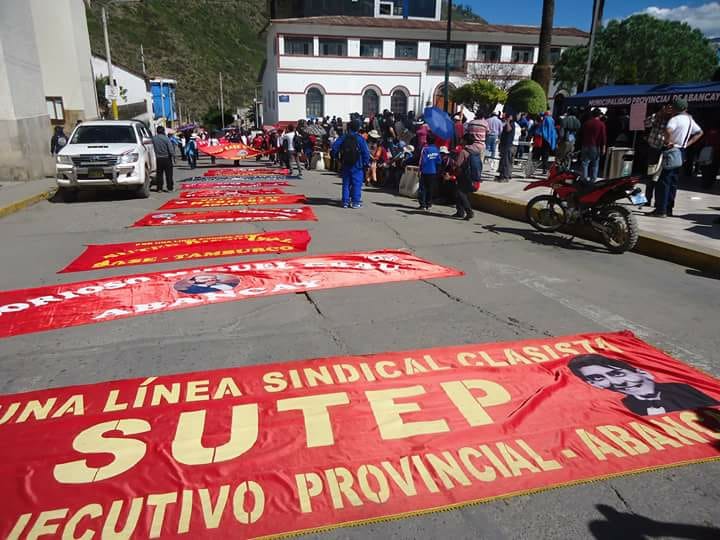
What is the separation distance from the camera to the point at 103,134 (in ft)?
46.0

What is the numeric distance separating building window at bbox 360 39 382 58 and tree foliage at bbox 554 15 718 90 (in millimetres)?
18675

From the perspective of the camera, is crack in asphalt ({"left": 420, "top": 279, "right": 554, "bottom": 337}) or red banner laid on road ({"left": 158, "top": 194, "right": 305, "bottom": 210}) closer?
crack in asphalt ({"left": 420, "top": 279, "right": 554, "bottom": 337})

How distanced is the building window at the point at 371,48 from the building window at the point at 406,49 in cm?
181

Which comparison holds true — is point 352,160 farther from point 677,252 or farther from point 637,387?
point 637,387

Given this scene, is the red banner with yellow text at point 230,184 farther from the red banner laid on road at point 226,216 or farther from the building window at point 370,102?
the building window at point 370,102

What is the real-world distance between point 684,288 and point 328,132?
21.6 meters

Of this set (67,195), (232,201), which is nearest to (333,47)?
(67,195)

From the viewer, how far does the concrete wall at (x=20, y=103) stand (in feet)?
52.9

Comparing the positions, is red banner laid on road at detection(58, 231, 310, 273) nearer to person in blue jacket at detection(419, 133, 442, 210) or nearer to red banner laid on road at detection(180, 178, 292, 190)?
person in blue jacket at detection(419, 133, 442, 210)

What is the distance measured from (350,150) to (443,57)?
47473 millimetres

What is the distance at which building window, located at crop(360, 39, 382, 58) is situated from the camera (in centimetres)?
5166

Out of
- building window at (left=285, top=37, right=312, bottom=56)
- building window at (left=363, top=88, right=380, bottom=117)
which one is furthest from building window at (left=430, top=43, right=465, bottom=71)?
building window at (left=285, top=37, right=312, bottom=56)

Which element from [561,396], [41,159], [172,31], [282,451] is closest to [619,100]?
[561,396]

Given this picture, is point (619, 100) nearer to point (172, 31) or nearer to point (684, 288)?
point (684, 288)
